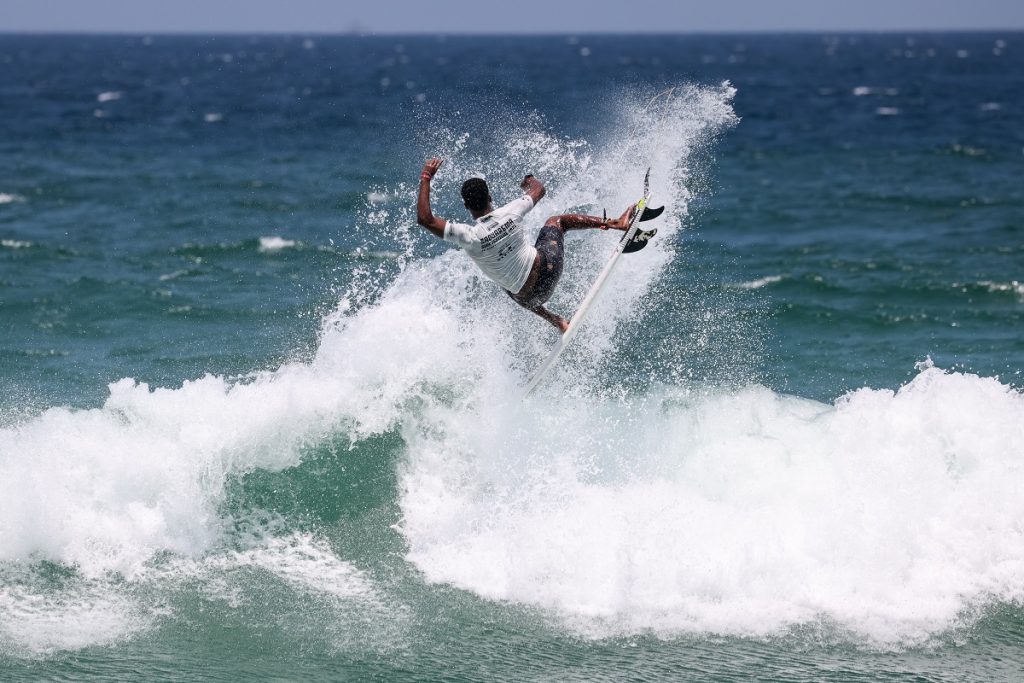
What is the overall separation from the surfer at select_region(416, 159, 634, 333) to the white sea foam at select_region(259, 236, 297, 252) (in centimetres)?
1197

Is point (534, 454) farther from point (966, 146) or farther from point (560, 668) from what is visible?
point (966, 146)

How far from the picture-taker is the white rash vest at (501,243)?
9.98m

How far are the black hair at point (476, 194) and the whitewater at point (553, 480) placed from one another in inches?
96.1

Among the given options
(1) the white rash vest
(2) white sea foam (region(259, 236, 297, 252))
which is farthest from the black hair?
(2) white sea foam (region(259, 236, 297, 252))

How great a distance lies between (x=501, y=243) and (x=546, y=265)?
61 centimetres

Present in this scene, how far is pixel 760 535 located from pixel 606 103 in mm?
5928

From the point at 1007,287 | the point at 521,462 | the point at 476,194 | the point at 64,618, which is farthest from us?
the point at 1007,287

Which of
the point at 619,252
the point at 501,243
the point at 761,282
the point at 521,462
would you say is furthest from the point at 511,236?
the point at 761,282

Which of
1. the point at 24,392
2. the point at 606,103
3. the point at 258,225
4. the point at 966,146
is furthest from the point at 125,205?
the point at 966,146

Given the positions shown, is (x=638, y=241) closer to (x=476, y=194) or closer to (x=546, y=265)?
(x=546, y=265)

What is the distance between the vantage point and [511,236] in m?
10.2

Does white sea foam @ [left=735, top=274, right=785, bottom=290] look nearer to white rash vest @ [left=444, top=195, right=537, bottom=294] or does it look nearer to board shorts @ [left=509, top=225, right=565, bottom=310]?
board shorts @ [left=509, top=225, right=565, bottom=310]

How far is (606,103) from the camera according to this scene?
13938mm

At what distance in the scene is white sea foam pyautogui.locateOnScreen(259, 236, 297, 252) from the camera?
22078 millimetres
